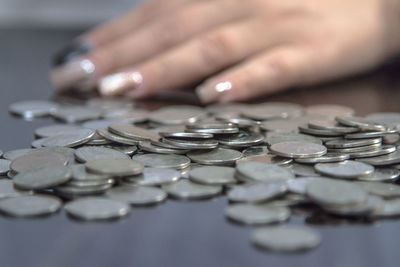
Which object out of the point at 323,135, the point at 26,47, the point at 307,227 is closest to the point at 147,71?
the point at 323,135

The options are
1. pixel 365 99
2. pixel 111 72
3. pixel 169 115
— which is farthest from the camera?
pixel 111 72

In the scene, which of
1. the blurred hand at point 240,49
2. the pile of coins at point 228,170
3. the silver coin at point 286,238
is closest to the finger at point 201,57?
the blurred hand at point 240,49

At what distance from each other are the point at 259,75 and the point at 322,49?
0.66 ft

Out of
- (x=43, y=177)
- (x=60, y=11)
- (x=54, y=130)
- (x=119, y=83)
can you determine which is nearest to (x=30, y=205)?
(x=43, y=177)

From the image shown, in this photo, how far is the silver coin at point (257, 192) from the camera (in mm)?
609

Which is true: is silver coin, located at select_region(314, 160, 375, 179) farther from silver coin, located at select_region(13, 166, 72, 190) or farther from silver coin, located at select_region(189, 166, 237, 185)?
silver coin, located at select_region(13, 166, 72, 190)

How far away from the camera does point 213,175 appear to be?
68cm

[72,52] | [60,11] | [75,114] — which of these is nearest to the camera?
[75,114]

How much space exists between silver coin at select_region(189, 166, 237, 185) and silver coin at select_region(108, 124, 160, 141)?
5.0 inches

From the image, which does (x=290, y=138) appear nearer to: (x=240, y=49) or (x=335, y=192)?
(x=335, y=192)

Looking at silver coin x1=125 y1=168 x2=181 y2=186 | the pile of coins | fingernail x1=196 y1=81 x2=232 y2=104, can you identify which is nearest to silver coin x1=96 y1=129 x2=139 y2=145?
the pile of coins

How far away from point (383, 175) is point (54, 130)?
1.60 ft

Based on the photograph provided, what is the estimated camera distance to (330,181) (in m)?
0.65

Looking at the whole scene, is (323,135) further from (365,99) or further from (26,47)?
(26,47)
